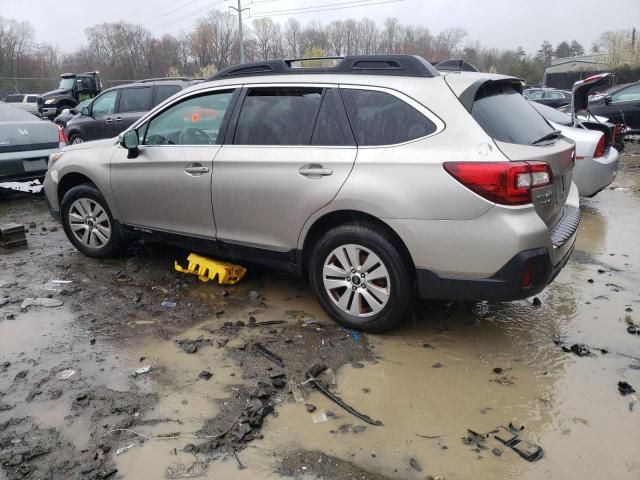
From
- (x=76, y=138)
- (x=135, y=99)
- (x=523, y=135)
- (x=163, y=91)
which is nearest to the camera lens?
(x=523, y=135)

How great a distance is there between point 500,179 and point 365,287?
1.16m

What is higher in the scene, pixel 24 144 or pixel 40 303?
pixel 24 144

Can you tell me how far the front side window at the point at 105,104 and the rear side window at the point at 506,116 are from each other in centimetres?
996

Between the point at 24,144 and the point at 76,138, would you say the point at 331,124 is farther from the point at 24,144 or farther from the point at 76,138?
the point at 76,138

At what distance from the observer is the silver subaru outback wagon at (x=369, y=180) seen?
3.15m

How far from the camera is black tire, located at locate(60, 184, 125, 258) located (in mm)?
5125

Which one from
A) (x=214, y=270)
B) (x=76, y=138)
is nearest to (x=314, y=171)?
(x=214, y=270)

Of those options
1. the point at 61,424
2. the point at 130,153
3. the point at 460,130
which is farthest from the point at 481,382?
the point at 130,153

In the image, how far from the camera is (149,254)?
18.2ft

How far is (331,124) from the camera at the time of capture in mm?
3650

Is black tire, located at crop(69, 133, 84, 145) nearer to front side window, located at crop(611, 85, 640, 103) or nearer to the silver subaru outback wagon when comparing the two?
the silver subaru outback wagon

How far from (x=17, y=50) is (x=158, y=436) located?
90.4 meters

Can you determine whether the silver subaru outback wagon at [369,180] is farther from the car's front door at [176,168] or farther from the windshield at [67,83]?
the windshield at [67,83]

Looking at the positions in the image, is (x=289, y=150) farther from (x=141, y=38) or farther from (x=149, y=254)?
(x=141, y=38)
